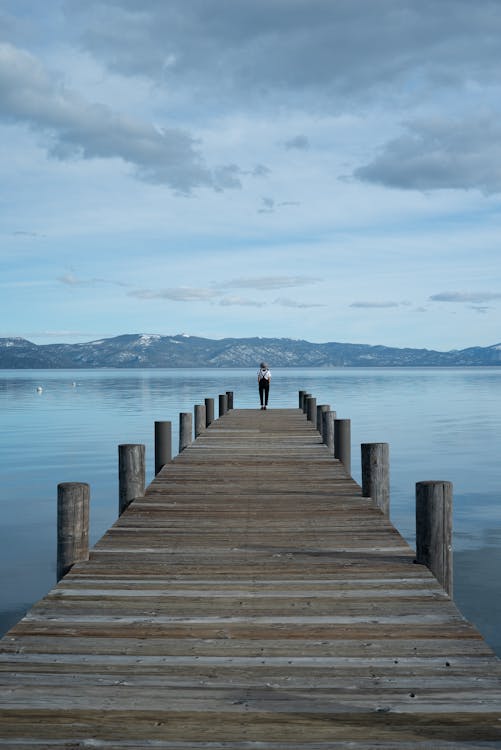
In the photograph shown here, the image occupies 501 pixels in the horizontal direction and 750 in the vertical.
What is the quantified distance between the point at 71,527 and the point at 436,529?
3635 mm

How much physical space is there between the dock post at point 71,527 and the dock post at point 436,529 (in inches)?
132

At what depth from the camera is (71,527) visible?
7480mm

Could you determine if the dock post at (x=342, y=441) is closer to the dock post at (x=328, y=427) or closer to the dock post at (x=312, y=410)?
the dock post at (x=328, y=427)

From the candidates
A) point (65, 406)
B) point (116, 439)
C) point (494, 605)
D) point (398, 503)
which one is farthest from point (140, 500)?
point (65, 406)

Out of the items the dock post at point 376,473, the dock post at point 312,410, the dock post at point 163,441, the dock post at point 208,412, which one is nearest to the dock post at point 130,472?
the dock post at point 376,473

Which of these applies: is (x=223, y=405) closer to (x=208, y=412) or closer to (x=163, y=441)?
(x=208, y=412)

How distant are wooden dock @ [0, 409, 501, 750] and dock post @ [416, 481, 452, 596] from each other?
0.21 meters

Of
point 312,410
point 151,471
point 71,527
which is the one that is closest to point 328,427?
point 312,410

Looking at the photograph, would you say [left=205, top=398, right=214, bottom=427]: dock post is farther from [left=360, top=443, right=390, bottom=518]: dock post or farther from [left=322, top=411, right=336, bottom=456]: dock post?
[left=360, top=443, right=390, bottom=518]: dock post

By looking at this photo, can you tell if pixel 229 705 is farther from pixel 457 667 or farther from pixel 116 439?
pixel 116 439

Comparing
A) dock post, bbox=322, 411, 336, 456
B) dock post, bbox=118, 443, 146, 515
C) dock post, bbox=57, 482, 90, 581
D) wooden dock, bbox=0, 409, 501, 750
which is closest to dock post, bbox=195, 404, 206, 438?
dock post, bbox=322, 411, 336, 456

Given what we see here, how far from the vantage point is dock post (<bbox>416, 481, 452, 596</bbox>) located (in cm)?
712

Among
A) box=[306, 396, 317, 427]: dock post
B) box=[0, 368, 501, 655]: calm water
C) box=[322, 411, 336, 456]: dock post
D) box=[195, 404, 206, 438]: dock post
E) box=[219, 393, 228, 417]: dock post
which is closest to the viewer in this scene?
box=[0, 368, 501, 655]: calm water

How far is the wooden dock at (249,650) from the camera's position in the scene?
13.3 ft
